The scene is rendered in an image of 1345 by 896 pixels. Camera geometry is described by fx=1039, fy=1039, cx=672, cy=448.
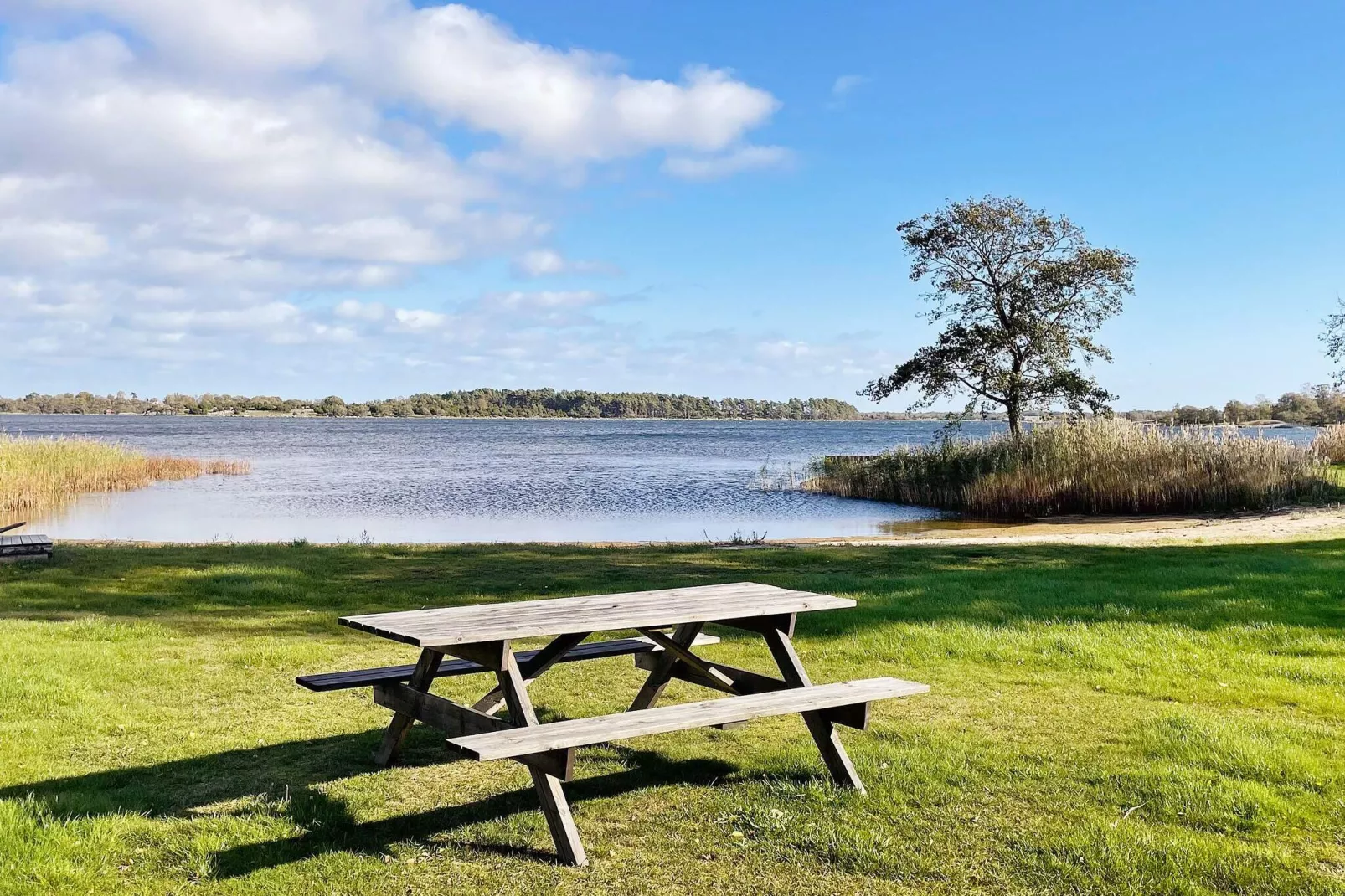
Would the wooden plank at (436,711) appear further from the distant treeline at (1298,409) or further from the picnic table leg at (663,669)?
the distant treeline at (1298,409)

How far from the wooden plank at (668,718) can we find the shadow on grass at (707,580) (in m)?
3.82

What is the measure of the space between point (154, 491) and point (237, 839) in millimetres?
32320

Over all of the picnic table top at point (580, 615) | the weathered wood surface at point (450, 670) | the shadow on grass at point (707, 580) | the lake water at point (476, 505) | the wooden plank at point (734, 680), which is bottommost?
the lake water at point (476, 505)

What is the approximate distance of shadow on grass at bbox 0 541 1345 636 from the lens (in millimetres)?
9820

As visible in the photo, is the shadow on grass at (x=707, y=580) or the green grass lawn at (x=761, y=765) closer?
the green grass lawn at (x=761, y=765)

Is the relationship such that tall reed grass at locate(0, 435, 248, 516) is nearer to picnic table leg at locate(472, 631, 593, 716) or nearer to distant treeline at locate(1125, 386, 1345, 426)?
picnic table leg at locate(472, 631, 593, 716)

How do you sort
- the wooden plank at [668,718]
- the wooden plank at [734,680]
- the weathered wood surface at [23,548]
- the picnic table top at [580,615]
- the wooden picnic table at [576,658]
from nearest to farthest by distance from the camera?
the wooden plank at [668,718] < the wooden picnic table at [576,658] < the picnic table top at [580,615] < the wooden plank at [734,680] < the weathered wood surface at [23,548]

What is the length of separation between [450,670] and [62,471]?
102ft

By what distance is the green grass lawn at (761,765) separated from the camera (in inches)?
172

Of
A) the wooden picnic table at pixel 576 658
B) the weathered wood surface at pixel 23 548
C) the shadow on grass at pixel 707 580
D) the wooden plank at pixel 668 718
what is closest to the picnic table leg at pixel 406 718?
the wooden picnic table at pixel 576 658

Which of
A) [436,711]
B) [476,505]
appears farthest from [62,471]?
[436,711]

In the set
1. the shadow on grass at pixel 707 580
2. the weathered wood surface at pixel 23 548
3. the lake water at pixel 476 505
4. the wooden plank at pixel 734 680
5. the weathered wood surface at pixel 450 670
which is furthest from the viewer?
the lake water at pixel 476 505

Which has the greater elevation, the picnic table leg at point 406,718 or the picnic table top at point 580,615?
the picnic table top at point 580,615

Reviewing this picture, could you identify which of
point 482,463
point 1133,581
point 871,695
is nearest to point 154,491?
point 482,463
